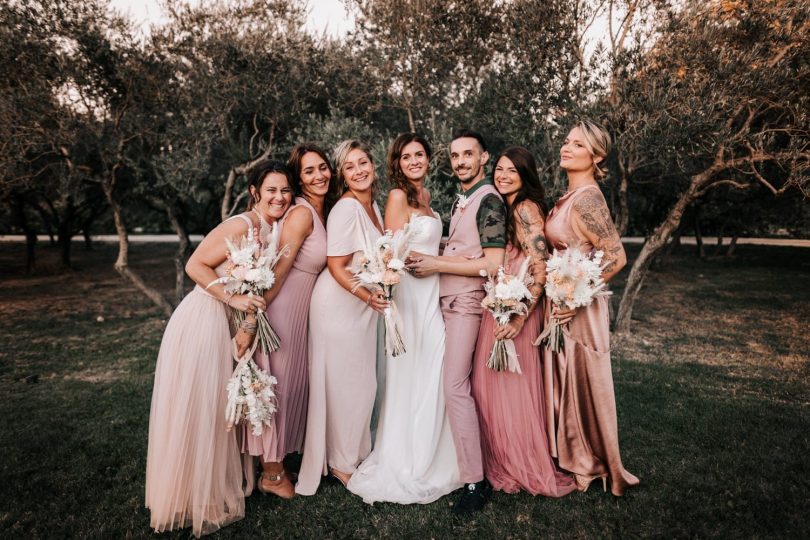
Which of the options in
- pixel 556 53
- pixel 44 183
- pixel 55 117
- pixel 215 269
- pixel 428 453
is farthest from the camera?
pixel 44 183

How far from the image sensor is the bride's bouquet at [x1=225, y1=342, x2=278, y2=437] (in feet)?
12.1

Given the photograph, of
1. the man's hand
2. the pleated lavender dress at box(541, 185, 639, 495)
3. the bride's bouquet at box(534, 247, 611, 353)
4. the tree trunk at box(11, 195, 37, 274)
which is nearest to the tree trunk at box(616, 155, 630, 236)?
the pleated lavender dress at box(541, 185, 639, 495)

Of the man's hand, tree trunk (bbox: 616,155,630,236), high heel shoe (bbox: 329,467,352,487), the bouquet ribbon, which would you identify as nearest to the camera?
the bouquet ribbon

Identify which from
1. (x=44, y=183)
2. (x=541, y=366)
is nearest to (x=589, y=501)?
(x=541, y=366)

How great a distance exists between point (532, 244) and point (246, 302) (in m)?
2.31

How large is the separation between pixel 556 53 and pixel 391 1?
3.16m

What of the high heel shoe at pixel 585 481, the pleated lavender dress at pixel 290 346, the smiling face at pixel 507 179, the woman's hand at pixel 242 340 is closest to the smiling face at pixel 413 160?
the smiling face at pixel 507 179

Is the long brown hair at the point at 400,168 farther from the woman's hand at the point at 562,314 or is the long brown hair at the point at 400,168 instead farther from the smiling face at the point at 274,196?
the woman's hand at the point at 562,314

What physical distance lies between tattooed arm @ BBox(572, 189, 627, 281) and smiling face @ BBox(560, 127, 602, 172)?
0.24m

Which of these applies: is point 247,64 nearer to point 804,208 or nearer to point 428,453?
point 428,453

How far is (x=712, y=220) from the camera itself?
23062 millimetres

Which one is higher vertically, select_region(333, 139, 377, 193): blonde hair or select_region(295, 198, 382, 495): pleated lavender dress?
select_region(333, 139, 377, 193): blonde hair

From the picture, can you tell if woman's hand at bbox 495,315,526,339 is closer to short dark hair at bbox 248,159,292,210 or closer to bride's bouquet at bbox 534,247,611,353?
bride's bouquet at bbox 534,247,611,353

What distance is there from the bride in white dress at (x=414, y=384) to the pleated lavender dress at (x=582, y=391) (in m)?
0.94
